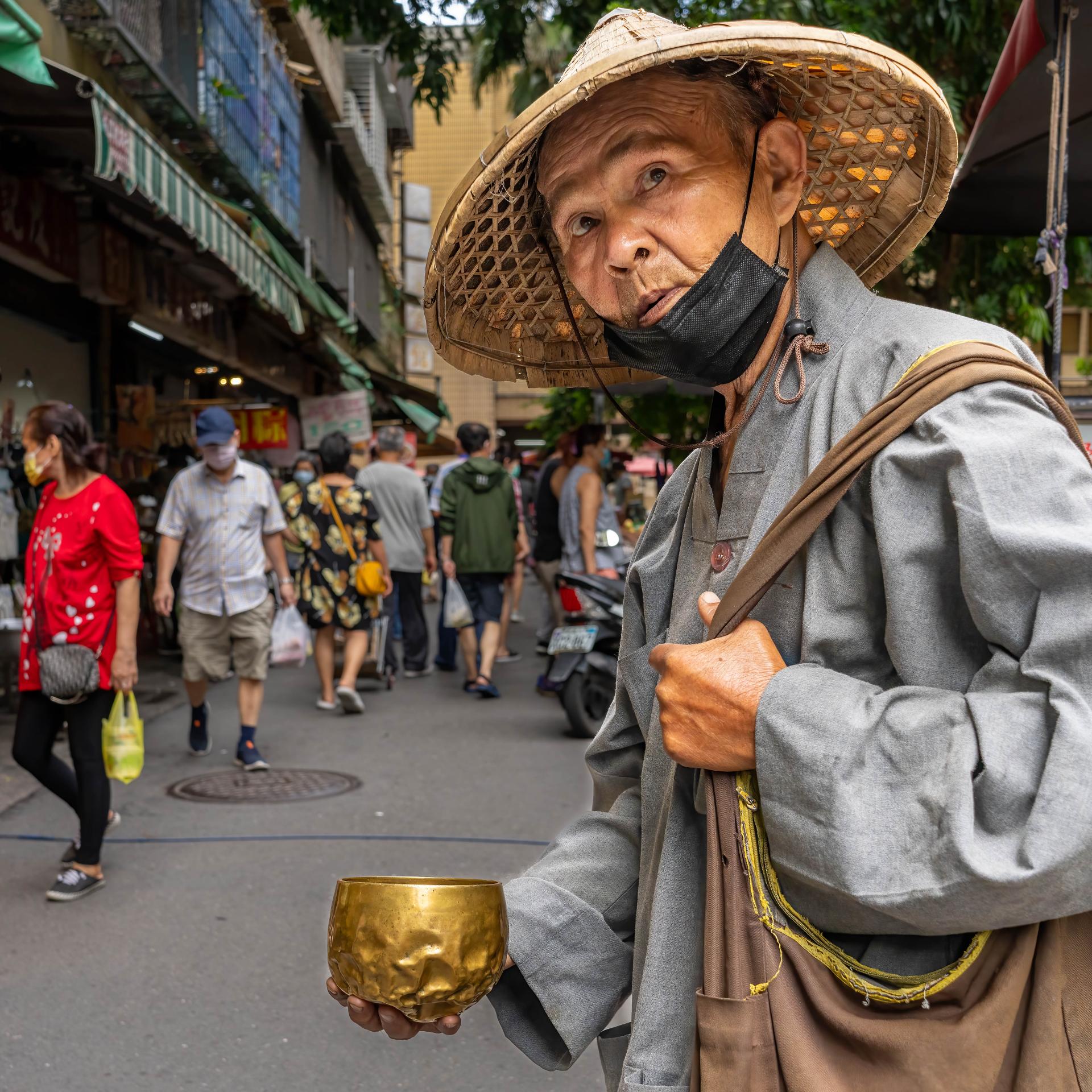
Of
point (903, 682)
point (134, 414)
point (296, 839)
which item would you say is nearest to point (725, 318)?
point (903, 682)

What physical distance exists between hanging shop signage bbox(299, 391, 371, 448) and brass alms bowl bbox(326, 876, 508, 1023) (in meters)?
15.9

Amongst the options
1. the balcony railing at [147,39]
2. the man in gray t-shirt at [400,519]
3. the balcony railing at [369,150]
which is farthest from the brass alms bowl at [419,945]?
the balcony railing at [369,150]

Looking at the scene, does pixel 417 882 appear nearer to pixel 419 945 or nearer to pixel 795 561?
pixel 419 945

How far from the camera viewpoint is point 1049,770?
1.03 meters

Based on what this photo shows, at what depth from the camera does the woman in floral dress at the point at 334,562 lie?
9.02m

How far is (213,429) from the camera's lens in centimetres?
734

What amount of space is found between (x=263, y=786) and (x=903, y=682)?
609cm

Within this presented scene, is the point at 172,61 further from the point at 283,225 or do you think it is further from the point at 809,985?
the point at 809,985

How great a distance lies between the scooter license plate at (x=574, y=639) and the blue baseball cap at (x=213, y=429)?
2.45 m

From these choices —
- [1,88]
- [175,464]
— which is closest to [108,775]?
[1,88]

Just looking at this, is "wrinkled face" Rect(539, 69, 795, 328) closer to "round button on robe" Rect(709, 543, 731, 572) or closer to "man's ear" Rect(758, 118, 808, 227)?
"man's ear" Rect(758, 118, 808, 227)

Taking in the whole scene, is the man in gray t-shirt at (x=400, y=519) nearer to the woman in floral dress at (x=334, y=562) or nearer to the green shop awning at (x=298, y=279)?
the woman in floral dress at (x=334, y=562)

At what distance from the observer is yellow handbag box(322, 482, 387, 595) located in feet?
29.7

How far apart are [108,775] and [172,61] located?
8.06 m
